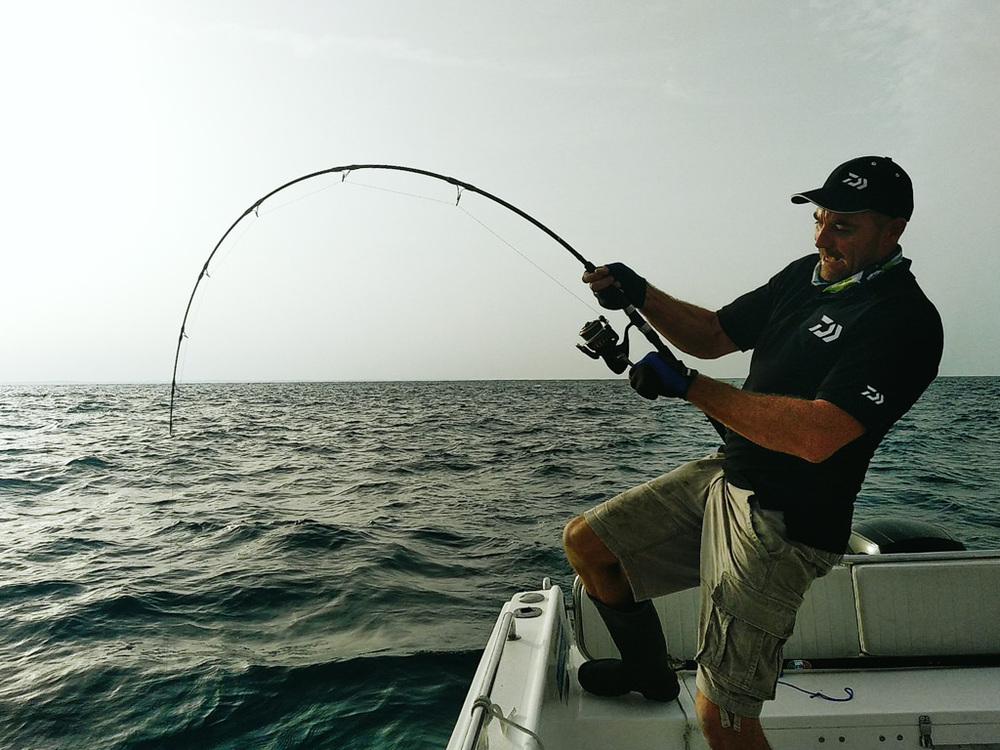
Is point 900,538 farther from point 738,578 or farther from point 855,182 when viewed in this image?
point 855,182

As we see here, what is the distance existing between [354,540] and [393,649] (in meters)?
3.36

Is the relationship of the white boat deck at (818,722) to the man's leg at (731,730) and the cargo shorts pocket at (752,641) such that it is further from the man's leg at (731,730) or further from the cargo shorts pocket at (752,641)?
the cargo shorts pocket at (752,641)

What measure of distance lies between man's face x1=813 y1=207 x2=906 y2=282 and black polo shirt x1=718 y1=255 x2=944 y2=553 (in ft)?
0.27

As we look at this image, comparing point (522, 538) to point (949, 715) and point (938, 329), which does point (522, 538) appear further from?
point (938, 329)

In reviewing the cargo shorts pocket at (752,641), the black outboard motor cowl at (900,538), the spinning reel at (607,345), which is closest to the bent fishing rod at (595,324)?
the spinning reel at (607,345)

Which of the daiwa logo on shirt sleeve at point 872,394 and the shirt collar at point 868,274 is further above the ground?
the shirt collar at point 868,274

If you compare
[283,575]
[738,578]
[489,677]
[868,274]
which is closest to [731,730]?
[738,578]

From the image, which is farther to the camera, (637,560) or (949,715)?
(949,715)

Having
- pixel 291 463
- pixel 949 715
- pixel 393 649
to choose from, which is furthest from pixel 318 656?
pixel 291 463

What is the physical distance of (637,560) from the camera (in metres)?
2.43

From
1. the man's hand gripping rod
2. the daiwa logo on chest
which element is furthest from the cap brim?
the man's hand gripping rod

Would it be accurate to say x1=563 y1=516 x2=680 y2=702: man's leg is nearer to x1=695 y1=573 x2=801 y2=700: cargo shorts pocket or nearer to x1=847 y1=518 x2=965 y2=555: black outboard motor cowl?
x1=695 y1=573 x2=801 y2=700: cargo shorts pocket

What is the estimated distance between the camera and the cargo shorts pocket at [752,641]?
2.07 m

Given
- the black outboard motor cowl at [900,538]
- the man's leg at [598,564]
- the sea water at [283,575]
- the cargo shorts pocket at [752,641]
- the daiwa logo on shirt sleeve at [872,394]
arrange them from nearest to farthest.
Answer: the daiwa logo on shirt sleeve at [872,394] → the cargo shorts pocket at [752,641] → the man's leg at [598,564] → the black outboard motor cowl at [900,538] → the sea water at [283,575]
